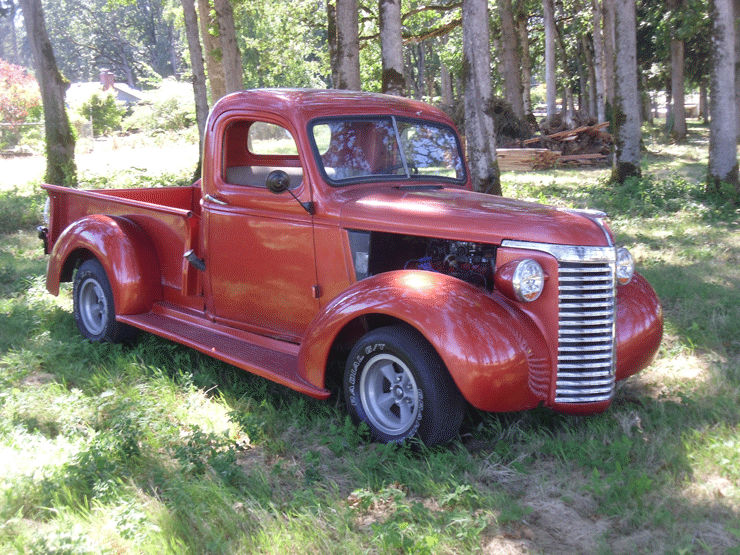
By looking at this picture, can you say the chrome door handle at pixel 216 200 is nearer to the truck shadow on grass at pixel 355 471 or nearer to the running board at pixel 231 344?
the running board at pixel 231 344

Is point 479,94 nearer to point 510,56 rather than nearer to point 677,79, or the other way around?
point 510,56

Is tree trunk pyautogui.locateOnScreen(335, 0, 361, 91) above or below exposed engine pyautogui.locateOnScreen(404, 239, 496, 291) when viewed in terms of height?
above

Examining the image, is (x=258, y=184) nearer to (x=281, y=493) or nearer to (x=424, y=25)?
(x=281, y=493)

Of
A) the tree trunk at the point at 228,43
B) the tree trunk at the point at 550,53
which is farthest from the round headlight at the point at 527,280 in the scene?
the tree trunk at the point at 550,53

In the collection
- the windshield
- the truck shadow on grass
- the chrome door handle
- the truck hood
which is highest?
the windshield

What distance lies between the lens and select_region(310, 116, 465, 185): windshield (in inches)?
175

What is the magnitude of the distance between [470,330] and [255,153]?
Result: 2.55 m

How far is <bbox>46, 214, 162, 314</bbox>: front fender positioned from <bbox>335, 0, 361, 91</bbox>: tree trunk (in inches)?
212

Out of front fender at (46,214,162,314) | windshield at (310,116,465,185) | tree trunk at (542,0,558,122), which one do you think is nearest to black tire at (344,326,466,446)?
windshield at (310,116,465,185)

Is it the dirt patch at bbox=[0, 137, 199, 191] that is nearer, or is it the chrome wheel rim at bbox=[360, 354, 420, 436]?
the chrome wheel rim at bbox=[360, 354, 420, 436]

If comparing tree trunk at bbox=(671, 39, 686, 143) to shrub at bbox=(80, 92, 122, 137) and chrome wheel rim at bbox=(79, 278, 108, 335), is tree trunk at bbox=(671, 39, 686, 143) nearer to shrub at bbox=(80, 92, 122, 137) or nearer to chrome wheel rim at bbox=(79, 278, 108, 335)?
chrome wheel rim at bbox=(79, 278, 108, 335)

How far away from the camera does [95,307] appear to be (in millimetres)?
5758

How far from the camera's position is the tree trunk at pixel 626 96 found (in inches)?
474

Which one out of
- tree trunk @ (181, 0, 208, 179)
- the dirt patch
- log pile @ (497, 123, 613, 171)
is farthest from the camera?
log pile @ (497, 123, 613, 171)
